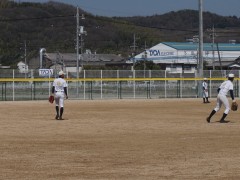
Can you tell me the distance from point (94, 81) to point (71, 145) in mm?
41270

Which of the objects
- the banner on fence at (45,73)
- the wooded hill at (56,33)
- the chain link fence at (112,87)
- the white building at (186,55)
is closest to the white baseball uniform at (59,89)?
the chain link fence at (112,87)

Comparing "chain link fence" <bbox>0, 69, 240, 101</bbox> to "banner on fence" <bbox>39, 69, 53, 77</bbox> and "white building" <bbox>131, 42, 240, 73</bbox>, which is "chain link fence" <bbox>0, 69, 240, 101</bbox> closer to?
"banner on fence" <bbox>39, 69, 53, 77</bbox>

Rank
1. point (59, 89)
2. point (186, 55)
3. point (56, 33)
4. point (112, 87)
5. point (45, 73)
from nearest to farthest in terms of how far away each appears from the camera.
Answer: point (59, 89), point (112, 87), point (45, 73), point (186, 55), point (56, 33)

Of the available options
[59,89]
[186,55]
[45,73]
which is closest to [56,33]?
[186,55]

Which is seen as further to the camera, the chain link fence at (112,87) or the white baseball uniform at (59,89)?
the chain link fence at (112,87)

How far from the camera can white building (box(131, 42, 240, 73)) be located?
109m

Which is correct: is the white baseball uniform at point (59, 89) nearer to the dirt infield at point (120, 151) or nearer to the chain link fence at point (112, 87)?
the dirt infield at point (120, 151)

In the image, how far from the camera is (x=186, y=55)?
11469cm

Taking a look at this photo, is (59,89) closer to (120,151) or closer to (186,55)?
(120,151)

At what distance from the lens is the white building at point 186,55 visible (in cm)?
10888

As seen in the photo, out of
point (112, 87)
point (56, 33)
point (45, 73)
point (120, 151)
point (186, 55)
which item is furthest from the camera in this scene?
point (56, 33)

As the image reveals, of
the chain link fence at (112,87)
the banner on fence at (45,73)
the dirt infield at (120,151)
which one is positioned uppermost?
the banner on fence at (45,73)

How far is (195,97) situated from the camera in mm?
54125

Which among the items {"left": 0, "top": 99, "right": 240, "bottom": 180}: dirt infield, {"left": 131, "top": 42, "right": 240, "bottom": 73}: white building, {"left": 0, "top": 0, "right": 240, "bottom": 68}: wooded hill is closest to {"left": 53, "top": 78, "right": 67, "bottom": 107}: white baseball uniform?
{"left": 0, "top": 99, "right": 240, "bottom": 180}: dirt infield
